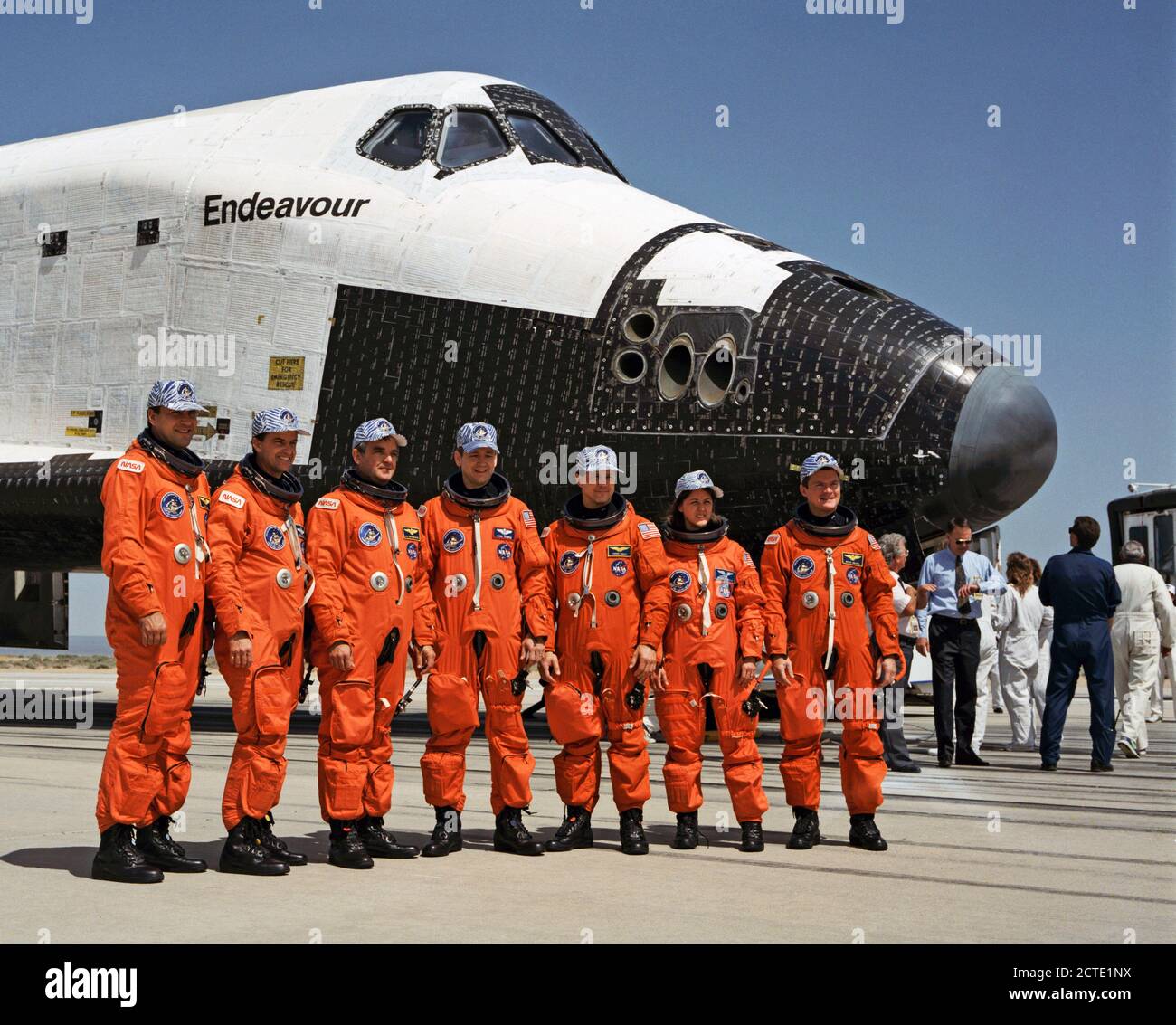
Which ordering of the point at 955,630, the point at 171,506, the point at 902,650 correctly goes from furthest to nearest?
the point at 955,630, the point at 902,650, the point at 171,506

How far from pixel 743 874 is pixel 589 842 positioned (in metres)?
1.06

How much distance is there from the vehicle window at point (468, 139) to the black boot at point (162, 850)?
680cm

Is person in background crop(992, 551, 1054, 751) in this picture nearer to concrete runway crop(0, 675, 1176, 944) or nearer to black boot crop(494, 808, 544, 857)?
concrete runway crop(0, 675, 1176, 944)

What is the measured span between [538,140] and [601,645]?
20.8 feet

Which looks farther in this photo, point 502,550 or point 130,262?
point 130,262

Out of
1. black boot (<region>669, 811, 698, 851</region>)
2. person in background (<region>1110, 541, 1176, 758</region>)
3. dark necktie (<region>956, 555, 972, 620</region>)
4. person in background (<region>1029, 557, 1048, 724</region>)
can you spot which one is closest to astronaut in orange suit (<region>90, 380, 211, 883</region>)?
black boot (<region>669, 811, 698, 851</region>)

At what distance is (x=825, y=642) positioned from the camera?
23.3 ft

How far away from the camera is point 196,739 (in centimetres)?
1238

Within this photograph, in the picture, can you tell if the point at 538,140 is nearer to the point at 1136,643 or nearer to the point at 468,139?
the point at 468,139

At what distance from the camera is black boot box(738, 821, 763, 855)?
6695 mm

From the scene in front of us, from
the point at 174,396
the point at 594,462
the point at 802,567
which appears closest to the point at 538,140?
the point at 594,462
